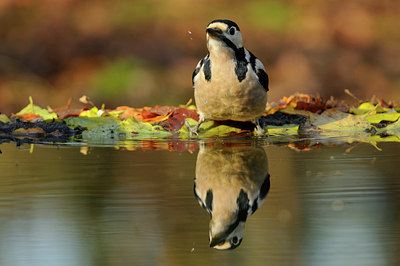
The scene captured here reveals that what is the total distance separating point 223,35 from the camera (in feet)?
12.8

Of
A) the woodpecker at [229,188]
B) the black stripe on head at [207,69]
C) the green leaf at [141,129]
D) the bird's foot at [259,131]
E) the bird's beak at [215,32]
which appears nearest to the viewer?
the woodpecker at [229,188]

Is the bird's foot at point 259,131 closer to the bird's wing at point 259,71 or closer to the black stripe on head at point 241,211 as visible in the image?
the bird's wing at point 259,71

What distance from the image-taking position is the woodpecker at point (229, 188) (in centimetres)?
176

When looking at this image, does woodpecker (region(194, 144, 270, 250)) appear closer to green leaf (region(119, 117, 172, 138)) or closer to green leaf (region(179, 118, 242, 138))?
green leaf (region(179, 118, 242, 138))

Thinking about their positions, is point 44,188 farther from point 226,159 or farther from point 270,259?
point 270,259

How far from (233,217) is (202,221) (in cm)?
13

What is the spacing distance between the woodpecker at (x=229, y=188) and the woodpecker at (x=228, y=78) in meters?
0.73

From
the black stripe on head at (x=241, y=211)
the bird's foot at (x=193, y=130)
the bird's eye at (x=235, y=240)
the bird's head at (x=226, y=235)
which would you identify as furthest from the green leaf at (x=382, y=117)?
the bird's eye at (x=235, y=240)

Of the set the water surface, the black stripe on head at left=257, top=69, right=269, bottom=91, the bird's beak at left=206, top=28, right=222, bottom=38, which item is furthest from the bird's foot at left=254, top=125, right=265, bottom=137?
the water surface

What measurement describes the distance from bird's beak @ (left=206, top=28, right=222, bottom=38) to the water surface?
912 millimetres

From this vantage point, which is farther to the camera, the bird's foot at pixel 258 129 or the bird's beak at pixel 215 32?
the bird's foot at pixel 258 129

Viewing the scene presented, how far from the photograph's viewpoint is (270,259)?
4.70 feet

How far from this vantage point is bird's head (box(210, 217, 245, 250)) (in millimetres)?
1600

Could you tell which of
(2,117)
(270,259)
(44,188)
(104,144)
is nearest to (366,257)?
(270,259)
